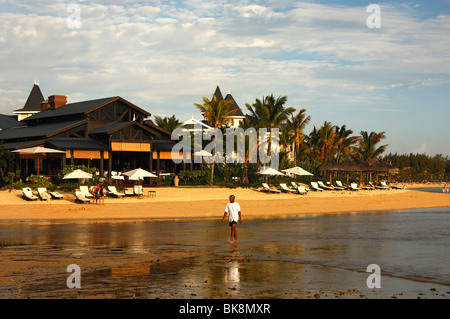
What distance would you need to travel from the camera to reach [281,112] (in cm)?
5397

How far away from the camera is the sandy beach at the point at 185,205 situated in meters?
28.4

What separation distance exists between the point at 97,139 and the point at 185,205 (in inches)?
624

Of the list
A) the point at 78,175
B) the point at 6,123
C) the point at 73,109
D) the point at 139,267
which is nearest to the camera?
the point at 139,267

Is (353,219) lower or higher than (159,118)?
lower

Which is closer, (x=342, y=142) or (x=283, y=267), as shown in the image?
(x=283, y=267)

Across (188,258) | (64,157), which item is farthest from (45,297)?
(64,157)

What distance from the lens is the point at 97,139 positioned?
155ft

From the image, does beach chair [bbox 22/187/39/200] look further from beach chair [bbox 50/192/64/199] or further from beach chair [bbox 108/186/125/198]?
beach chair [bbox 108/186/125/198]

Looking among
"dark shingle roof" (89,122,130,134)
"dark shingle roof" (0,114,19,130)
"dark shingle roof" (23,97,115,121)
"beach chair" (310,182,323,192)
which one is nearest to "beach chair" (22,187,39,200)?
"dark shingle roof" (89,122,130,134)

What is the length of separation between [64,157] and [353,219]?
2320cm

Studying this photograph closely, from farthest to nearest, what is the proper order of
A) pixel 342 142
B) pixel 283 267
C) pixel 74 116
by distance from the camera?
pixel 342 142 → pixel 74 116 → pixel 283 267

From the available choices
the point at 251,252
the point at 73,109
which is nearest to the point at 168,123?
the point at 73,109

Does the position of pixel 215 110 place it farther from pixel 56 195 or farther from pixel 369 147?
pixel 369 147
